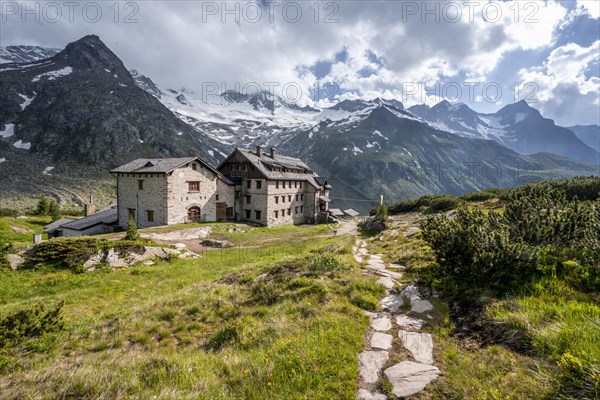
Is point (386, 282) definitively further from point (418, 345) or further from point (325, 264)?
point (418, 345)

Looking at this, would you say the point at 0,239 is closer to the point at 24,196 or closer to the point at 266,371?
the point at 266,371

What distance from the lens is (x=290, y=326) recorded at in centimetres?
703

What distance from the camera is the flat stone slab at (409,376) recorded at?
4.65m

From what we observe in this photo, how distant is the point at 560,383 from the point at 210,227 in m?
35.0

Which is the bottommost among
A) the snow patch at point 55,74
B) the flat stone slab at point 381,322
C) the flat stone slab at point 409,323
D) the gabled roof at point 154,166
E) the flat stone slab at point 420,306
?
the flat stone slab at point 381,322

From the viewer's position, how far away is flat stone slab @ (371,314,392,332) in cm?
699

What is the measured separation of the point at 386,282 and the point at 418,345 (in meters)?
4.35

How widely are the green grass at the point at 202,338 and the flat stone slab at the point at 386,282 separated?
0.68 meters

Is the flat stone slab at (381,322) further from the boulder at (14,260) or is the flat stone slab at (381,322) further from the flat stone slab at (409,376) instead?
the boulder at (14,260)

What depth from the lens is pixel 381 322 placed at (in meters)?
7.33

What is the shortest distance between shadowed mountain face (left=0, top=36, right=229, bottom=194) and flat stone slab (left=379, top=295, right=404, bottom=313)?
4859 inches

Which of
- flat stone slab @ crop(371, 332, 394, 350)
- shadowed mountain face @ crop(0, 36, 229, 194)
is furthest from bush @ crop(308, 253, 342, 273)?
shadowed mountain face @ crop(0, 36, 229, 194)

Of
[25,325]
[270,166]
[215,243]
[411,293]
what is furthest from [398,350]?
[270,166]

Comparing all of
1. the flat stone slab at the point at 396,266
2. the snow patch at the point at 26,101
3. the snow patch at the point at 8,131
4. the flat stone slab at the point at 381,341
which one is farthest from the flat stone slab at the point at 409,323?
the snow patch at the point at 26,101
